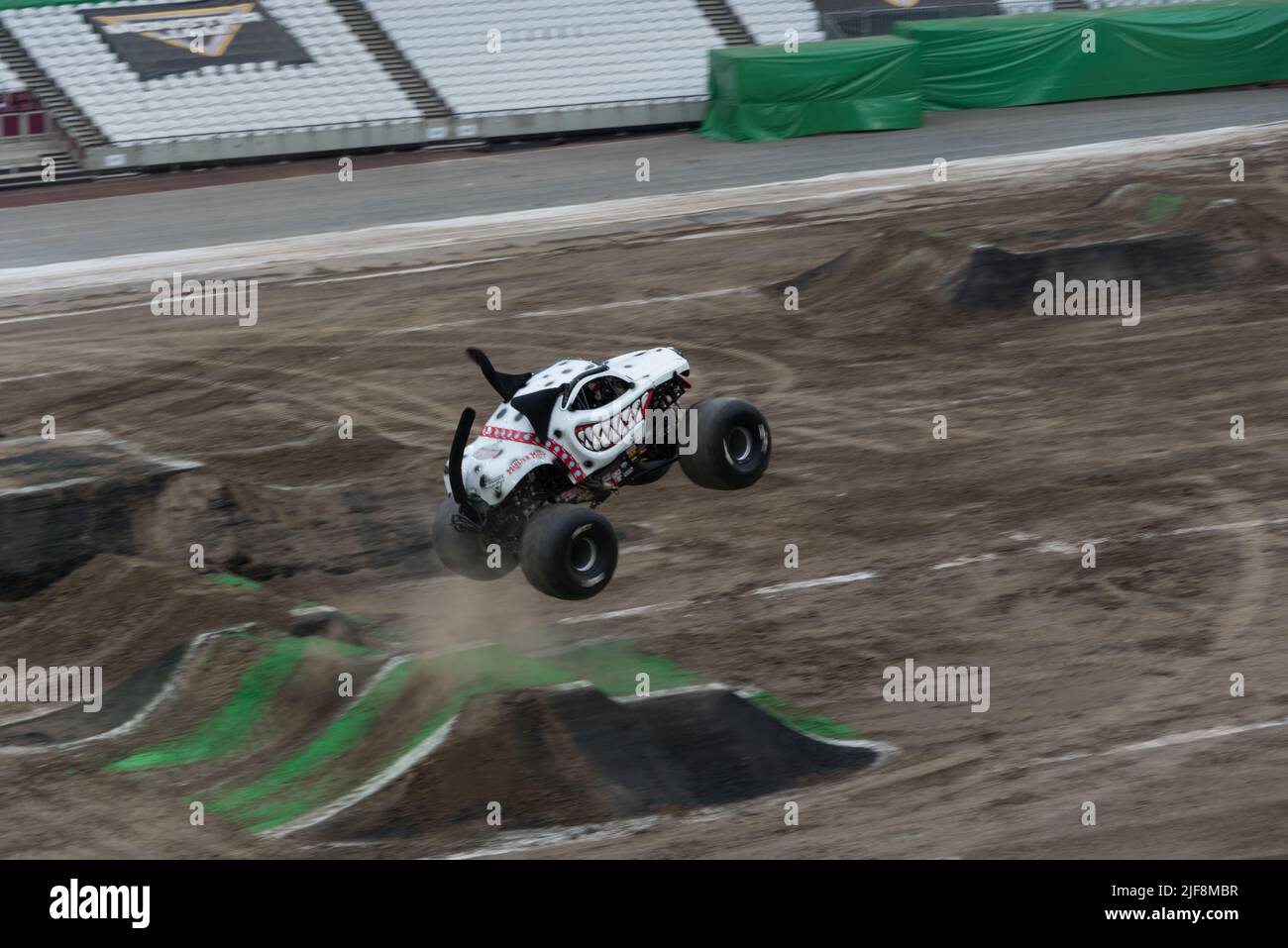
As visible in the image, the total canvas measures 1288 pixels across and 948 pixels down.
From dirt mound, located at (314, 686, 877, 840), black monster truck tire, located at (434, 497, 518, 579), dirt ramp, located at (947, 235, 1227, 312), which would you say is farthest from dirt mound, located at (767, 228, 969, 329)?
dirt mound, located at (314, 686, 877, 840)

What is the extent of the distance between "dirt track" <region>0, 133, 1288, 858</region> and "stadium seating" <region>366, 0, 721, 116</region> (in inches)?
539

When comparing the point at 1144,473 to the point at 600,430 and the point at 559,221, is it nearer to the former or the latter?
the point at 600,430

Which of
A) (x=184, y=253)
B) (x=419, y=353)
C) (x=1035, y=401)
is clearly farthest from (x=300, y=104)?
(x=1035, y=401)

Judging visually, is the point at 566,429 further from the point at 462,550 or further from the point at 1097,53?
the point at 1097,53

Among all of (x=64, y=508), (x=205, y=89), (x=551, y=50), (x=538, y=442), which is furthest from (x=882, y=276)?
(x=205, y=89)

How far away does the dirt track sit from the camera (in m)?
9.34

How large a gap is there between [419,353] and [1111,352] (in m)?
9.47

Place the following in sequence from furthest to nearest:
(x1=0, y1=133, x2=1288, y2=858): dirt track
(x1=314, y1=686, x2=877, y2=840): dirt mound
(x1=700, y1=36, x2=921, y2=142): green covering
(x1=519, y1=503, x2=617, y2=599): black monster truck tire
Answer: (x1=700, y1=36, x2=921, y2=142): green covering < (x1=519, y1=503, x2=617, y2=599): black monster truck tire < (x1=0, y1=133, x2=1288, y2=858): dirt track < (x1=314, y1=686, x2=877, y2=840): dirt mound

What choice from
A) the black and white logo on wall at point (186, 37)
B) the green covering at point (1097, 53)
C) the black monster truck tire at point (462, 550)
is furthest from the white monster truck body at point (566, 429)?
the green covering at point (1097, 53)

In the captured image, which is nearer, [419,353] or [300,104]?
[419,353]

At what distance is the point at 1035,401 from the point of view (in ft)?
57.1

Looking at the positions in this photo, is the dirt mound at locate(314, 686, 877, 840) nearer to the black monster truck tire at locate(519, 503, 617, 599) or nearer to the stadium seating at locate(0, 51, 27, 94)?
the black monster truck tire at locate(519, 503, 617, 599)

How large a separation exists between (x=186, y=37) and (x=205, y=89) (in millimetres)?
2034

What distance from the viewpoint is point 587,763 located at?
9562 millimetres
